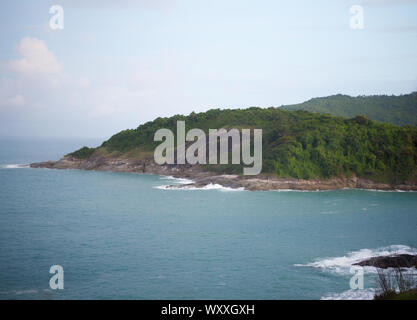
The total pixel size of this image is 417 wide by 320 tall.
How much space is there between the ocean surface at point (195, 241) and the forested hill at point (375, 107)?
70.8m

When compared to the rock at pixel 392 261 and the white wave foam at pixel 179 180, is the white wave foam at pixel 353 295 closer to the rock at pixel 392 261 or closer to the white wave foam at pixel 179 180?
the rock at pixel 392 261

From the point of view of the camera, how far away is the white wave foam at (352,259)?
25.9 metres

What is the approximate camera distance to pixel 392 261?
26.1 meters

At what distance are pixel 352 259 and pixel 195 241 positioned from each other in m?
11.6

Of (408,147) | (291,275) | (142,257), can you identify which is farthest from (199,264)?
(408,147)

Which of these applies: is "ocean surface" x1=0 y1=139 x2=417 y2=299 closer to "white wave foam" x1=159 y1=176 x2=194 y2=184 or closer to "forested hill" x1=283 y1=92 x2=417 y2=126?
"white wave foam" x1=159 y1=176 x2=194 y2=184

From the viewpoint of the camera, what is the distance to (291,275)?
24.8 m

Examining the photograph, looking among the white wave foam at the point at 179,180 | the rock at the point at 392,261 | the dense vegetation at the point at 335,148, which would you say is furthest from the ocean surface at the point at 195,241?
the white wave foam at the point at 179,180

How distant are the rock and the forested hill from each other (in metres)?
101
